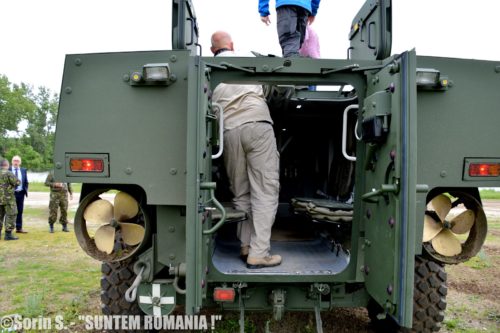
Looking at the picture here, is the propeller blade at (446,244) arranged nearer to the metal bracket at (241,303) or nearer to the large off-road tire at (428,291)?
the large off-road tire at (428,291)

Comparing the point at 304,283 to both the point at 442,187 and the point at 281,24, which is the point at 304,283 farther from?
the point at 281,24

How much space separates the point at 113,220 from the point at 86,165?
0.43 metres

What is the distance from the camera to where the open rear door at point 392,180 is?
2248 millimetres

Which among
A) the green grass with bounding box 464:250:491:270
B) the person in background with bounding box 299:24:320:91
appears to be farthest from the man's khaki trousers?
the green grass with bounding box 464:250:491:270

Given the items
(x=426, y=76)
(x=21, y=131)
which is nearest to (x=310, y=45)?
(x=426, y=76)

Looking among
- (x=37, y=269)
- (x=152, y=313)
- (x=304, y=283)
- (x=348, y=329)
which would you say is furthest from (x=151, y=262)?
(x=37, y=269)

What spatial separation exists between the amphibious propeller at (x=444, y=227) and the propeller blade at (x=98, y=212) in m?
2.20

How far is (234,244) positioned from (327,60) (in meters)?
2.00

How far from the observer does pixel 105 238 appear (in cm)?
299

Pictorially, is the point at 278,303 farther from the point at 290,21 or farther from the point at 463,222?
the point at 290,21

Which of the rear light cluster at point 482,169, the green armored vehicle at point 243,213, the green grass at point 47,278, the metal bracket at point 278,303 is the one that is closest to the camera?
the green armored vehicle at point 243,213

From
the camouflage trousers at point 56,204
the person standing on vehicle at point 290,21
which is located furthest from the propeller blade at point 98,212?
the camouflage trousers at point 56,204

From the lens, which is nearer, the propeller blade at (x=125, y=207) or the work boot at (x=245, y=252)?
the propeller blade at (x=125, y=207)

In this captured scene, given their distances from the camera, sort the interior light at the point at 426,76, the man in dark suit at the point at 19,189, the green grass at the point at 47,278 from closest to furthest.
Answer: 1. the interior light at the point at 426,76
2. the green grass at the point at 47,278
3. the man in dark suit at the point at 19,189
